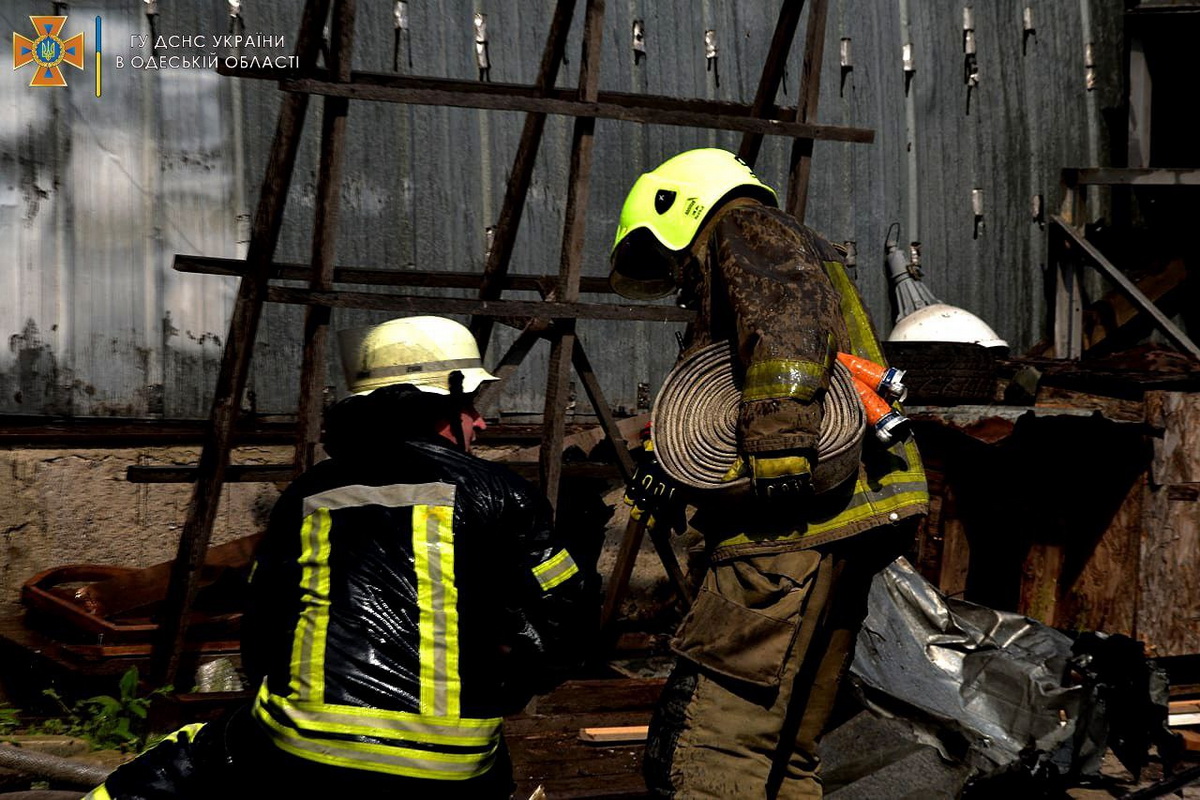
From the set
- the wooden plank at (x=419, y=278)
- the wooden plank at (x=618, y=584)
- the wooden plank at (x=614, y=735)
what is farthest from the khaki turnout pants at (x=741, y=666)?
the wooden plank at (x=419, y=278)

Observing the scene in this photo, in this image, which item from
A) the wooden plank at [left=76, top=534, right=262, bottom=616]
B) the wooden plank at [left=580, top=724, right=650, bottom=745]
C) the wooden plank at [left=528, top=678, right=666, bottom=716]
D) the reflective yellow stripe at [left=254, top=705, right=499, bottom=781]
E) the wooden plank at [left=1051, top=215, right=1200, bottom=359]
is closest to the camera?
the reflective yellow stripe at [left=254, top=705, right=499, bottom=781]

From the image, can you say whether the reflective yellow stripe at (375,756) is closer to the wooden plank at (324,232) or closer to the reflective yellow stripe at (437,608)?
the reflective yellow stripe at (437,608)

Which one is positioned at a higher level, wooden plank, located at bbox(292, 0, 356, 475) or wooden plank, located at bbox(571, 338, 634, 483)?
wooden plank, located at bbox(292, 0, 356, 475)

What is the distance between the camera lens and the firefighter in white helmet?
2584 millimetres

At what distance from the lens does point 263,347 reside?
662 centimetres

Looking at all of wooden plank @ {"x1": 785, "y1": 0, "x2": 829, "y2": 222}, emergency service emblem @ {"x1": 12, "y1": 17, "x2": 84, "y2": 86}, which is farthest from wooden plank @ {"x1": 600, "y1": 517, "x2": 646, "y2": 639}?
emergency service emblem @ {"x1": 12, "y1": 17, "x2": 84, "y2": 86}

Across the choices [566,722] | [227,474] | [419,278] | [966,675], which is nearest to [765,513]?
[566,722]

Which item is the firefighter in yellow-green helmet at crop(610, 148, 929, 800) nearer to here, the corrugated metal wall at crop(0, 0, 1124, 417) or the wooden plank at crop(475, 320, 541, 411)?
the wooden plank at crop(475, 320, 541, 411)

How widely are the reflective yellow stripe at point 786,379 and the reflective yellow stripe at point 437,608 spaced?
105 cm

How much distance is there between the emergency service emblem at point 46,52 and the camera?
6.23 metres

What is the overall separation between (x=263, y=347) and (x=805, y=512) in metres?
4.00

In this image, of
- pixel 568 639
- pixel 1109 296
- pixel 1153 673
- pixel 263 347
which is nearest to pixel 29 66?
pixel 263 347

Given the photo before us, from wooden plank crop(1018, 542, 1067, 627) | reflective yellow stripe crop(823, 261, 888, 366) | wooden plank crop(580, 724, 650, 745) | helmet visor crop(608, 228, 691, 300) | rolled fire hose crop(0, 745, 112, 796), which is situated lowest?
wooden plank crop(580, 724, 650, 745)

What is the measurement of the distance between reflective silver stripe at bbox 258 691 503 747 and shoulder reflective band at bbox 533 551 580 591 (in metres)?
0.44
